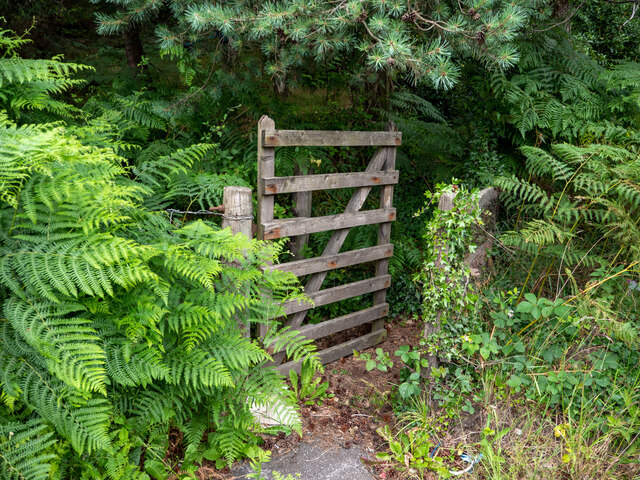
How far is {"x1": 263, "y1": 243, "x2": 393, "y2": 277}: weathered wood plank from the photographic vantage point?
3.79 meters

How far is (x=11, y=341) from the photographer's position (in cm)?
212

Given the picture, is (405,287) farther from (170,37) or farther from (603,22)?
(603,22)

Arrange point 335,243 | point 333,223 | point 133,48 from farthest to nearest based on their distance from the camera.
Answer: point 133,48, point 335,243, point 333,223

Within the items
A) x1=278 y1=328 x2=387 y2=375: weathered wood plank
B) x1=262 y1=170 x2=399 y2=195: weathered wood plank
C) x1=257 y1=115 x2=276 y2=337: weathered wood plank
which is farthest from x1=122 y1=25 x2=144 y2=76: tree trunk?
x1=278 y1=328 x2=387 y2=375: weathered wood plank

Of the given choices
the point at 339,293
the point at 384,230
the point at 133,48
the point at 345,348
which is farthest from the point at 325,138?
the point at 133,48

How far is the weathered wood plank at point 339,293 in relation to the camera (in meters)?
3.80

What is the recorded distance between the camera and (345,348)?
439 centimetres

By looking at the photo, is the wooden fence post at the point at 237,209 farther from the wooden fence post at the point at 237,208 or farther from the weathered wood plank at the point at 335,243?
the weathered wood plank at the point at 335,243

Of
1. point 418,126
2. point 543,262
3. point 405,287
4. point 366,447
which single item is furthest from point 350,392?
point 418,126

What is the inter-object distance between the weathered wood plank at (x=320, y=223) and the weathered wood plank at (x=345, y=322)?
0.83 m

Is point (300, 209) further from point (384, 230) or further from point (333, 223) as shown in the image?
point (384, 230)

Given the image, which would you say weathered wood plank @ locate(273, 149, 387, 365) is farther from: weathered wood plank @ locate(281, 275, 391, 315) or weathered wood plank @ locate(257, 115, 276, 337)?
weathered wood plank @ locate(257, 115, 276, 337)

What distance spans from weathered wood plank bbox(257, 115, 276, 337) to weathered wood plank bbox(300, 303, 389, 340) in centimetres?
58

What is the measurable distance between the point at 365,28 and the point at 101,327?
8.00 feet
